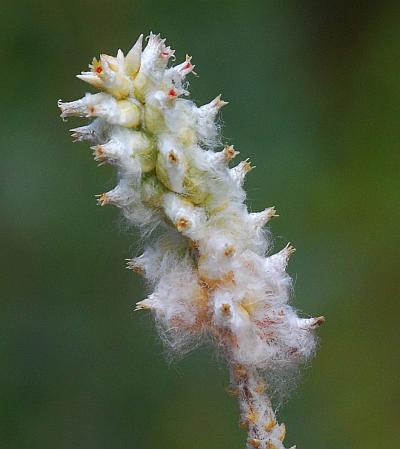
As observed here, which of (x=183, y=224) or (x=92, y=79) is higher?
(x=92, y=79)

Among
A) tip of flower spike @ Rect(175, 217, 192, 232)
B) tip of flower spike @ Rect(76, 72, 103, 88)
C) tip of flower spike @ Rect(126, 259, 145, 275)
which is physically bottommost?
tip of flower spike @ Rect(126, 259, 145, 275)

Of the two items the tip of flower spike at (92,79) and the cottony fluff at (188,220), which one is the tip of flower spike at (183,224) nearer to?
the cottony fluff at (188,220)

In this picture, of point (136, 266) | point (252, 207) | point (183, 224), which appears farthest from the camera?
point (252, 207)

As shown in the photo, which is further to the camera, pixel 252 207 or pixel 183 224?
pixel 252 207

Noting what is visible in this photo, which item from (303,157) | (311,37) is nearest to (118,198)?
(303,157)

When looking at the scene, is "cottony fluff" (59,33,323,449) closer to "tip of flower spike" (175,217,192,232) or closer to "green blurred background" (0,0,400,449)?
"tip of flower spike" (175,217,192,232)

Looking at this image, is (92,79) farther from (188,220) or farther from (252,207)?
(252,207)

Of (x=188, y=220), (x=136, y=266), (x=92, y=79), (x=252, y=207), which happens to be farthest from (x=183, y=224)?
(x=252, y=207)

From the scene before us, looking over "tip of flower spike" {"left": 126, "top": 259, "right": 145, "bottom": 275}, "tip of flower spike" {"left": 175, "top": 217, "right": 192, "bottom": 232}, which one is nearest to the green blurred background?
"tip of flower spike" {"left": 126, "top": 259, "right": 145, "bottom": 275}
